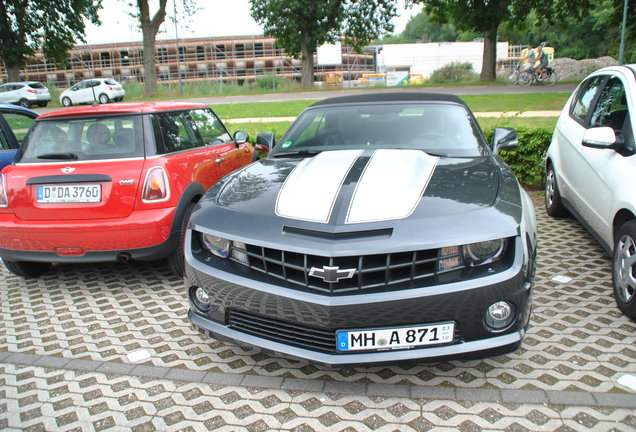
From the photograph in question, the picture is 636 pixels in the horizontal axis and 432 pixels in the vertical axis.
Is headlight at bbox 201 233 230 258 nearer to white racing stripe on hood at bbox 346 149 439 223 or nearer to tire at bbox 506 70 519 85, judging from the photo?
white racing stripe on hood at bbox 346 149 439 223

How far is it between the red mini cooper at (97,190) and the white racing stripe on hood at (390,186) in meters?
1.83

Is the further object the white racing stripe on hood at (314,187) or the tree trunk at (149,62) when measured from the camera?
the tree trunk at (149,62)

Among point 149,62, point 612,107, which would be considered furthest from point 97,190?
point 149,62

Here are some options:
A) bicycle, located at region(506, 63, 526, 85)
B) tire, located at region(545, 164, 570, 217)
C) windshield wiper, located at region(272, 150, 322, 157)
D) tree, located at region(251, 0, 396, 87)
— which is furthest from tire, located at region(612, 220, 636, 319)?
tree, located at region(251, 0, 396, 87)

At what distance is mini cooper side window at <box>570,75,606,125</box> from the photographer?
4.86 m

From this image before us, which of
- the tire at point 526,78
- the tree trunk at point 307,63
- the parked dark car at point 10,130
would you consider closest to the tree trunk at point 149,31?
the tree trunk at point 307,63

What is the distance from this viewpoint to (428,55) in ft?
200

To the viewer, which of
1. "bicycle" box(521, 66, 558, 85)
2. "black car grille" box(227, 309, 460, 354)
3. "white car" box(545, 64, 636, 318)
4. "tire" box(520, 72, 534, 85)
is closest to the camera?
"black car grille" box(227, 309, 460, 354)

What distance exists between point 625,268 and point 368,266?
2130 mm

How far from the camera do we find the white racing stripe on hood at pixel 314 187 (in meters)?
2.73

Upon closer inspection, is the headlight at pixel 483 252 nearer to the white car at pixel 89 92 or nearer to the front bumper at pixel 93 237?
the front bumper at pixel 93 237

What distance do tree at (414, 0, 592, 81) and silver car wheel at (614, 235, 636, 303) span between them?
2746 centimetres

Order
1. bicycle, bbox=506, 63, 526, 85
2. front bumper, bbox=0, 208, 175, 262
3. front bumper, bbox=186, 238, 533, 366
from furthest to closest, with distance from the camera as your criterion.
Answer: bicycle, bbox=506, 63, 526, 85 < front bumper, bbox=0, 208, 175, 262 < front bumper, bbox=186, 238, 533, 366

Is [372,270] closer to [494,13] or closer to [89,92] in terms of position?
[494,13]
